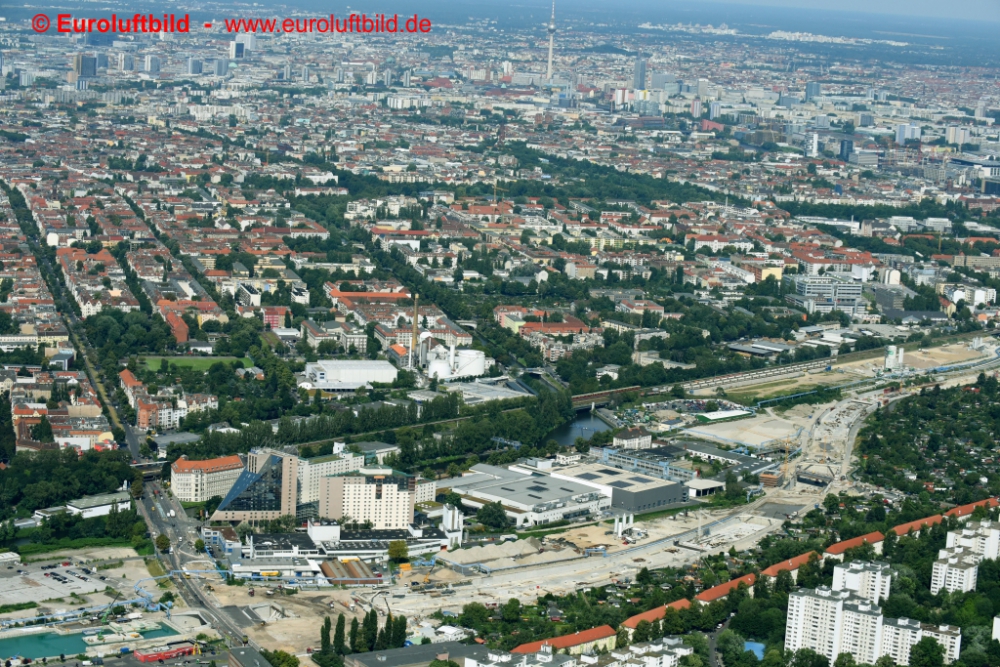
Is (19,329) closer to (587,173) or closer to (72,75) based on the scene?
(587,173)

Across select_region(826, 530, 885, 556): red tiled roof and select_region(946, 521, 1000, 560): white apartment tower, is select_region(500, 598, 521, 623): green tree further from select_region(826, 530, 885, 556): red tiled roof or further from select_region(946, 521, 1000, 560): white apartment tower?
select_region(946, 521, 1000, 560): white apartment tower

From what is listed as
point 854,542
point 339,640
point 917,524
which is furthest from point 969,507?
point 339,640

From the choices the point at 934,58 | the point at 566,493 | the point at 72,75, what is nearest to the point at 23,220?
the point at 566,493

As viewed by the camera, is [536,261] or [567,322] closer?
[567,322]

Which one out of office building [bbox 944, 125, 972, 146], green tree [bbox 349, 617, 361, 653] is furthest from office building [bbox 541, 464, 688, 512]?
office building [bbox 944, 125, 972, 146]

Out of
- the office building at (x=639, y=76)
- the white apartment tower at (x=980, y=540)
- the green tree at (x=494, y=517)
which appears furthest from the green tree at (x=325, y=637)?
the office building at (x=639, y=76)

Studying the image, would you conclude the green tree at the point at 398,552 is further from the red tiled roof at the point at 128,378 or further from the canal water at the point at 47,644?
the red tiled roof at the point at 128,378

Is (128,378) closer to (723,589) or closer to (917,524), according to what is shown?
(723,589)
